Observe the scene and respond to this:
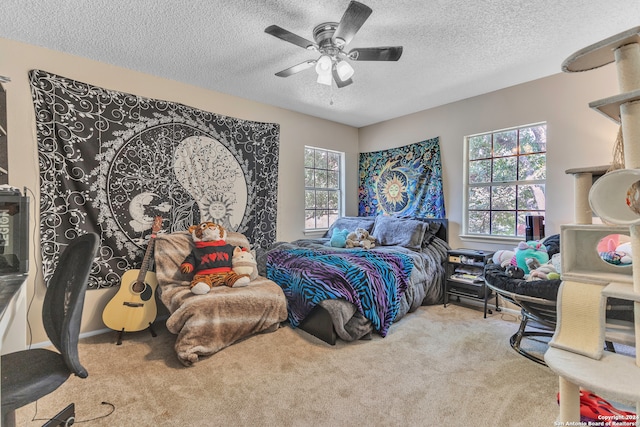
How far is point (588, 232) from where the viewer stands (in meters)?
1.34

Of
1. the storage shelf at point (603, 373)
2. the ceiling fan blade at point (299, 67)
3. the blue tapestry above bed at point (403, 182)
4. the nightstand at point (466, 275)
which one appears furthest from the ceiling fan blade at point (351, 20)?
the nightstand at point (466, 275)

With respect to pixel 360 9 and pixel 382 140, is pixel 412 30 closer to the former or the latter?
pixel 360 9

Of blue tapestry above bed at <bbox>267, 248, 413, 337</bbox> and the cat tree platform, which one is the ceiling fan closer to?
the cat tree platform

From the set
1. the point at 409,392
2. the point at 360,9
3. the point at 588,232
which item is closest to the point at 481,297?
the point at 409,392

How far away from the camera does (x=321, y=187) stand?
4.47 meters

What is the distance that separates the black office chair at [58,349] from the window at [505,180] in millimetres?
3716

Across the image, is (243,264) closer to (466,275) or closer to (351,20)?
(351,20)

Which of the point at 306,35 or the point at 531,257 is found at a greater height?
the point at 306,35

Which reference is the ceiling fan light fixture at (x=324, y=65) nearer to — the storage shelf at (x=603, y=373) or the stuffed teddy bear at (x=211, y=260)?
the stuffed teddy bear at (x=211, y=260)

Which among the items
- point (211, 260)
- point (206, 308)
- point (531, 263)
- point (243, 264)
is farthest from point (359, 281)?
point (531, 263)

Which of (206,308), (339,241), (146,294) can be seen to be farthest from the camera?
(339,241)

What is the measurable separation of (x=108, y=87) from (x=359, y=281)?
281 centimetres

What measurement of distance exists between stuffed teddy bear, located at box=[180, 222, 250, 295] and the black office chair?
114 cm

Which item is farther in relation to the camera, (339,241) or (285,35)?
(339,241)
